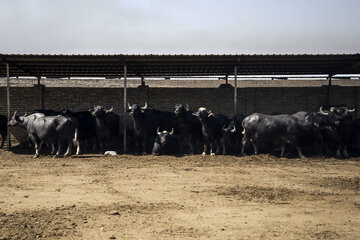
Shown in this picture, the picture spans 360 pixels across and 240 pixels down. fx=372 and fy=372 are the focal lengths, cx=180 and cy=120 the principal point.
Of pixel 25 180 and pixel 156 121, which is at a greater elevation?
pixel 156 121

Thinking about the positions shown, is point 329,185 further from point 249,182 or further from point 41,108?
point 41,108

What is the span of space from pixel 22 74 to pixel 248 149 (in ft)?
38.8

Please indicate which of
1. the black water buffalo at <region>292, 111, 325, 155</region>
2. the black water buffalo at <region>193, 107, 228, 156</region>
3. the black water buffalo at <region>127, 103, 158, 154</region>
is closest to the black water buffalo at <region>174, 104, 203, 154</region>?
the black water buffalo at <region>193, 107, 228, 156</region>

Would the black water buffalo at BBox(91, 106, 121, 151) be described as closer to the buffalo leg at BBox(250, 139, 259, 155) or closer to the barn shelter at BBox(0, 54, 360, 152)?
the barn shelter at BBox(0, 54, 360, 152)

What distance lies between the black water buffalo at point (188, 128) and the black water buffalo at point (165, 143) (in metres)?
0.45

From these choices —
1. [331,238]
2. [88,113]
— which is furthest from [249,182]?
[88,113]

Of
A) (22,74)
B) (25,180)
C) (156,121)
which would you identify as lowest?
(25,180)

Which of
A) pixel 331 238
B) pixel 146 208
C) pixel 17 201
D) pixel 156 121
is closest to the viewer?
pixel 331 238

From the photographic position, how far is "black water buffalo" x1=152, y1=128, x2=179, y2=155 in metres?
15.0

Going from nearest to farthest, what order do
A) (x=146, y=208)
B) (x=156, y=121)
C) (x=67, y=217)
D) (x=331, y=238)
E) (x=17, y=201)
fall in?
(x=331, y=238) < (x=67, y=217) < (x=146, y=208) < (x=17, y=201) < (x=156, y=121)

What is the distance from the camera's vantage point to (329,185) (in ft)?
29.7

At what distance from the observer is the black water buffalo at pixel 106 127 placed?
615 inches

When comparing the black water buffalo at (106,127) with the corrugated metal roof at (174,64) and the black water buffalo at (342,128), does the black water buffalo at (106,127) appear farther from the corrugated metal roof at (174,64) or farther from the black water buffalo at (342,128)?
the black water buffalo at (342,128)

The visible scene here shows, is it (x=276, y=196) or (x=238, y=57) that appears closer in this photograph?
(x=276, y=196)
